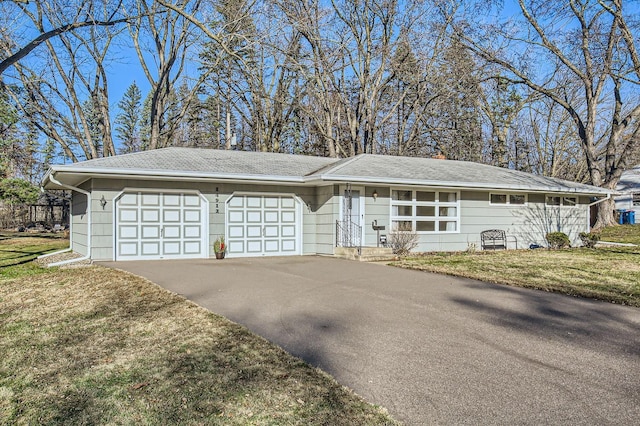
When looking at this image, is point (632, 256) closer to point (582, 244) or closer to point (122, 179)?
point (582, 244)

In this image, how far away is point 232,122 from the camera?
3216 centimetres

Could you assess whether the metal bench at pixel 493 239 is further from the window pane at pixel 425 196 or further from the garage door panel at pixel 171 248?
the garage door panel at pixel 171 248

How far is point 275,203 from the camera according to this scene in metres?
14.0

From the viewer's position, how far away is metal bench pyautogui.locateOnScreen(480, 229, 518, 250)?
15.6 m

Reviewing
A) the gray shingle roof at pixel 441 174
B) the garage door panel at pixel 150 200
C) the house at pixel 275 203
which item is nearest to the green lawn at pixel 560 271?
the house at pixel 275 203

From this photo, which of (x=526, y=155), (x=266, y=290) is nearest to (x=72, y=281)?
(x=266, y=290)

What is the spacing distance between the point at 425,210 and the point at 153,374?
39.9ft

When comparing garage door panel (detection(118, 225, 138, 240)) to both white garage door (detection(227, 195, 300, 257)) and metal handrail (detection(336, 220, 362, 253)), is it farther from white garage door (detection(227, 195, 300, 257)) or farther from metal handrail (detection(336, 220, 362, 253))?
metal handrail (detection(336, 220, 362, 253))

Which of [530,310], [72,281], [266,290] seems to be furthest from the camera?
[72,281]

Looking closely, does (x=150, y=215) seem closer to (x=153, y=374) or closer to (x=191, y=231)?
(x=191, y=231)

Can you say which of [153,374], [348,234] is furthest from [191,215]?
[153,374]

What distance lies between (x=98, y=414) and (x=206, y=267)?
7761mm

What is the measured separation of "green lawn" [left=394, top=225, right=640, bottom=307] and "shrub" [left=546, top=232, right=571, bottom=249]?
95.7 inches

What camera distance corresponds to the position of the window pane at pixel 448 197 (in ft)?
49.4
